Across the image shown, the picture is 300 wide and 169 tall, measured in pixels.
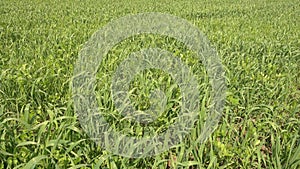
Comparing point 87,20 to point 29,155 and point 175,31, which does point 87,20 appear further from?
point 29,155

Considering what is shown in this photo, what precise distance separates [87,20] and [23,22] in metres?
1.81

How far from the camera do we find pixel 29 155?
1.82 m

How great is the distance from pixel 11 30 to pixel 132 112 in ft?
16.1

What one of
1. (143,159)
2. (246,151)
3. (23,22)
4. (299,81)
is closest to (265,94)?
(299,81)

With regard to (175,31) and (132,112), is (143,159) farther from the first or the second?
(175,31)

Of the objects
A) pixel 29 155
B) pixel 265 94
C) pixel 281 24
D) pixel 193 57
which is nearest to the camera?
pixel 29 155

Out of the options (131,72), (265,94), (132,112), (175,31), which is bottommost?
(132,112)

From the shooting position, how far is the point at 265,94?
3.15 m

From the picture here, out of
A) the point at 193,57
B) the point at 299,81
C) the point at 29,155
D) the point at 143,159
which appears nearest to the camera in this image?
the point at 29,155

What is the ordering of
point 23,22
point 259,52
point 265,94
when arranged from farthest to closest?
point 23,22, point 259,52, point 265,94

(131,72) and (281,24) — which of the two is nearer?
(131,72)

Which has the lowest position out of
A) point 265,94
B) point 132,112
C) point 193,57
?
point 132,112

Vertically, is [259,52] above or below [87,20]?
below

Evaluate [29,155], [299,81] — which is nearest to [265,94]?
[299,81]
